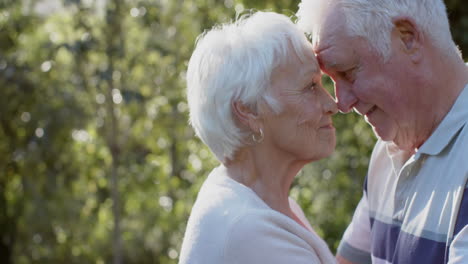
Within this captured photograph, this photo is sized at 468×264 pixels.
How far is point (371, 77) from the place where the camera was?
195 centimetres

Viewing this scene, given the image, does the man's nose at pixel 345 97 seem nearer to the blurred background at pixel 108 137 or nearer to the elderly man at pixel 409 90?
the elderly man at pixel 409 90

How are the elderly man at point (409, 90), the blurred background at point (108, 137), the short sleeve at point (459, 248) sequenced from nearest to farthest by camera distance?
A: the short sleeve at point (459, 248)
the elderly man at point (409, 90)
the blurred background at point (108, 137)

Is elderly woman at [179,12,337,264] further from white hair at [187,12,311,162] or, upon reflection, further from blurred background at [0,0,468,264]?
blurred background at [0,0,468,264]

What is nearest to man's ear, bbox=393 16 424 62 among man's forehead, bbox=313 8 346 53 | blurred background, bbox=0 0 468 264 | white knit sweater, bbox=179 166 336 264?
man's forehead, bbox=313 8 346 53

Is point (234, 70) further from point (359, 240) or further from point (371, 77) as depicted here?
point (359, 240)

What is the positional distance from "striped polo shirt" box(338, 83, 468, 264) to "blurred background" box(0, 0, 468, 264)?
2667mm

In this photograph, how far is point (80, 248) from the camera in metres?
7.89

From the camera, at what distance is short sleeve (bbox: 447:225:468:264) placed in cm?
162

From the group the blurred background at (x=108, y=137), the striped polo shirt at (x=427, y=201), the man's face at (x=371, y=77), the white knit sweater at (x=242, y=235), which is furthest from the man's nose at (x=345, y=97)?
the blurred background at (x=108, y=137)

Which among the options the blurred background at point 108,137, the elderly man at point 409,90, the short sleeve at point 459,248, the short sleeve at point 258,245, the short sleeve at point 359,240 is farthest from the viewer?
the blurred background at point 108,137

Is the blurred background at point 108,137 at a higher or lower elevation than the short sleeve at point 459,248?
lower

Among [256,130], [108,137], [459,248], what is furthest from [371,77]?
[108,137]

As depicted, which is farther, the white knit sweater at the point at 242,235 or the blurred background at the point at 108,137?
the blurred background at the point at 108,137

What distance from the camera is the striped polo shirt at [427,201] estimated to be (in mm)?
1736
